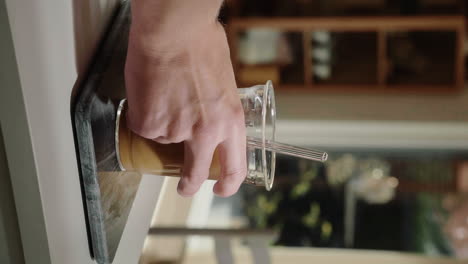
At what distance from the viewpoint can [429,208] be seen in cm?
209

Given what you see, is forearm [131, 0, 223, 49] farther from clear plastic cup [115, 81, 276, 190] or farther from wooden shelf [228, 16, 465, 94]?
wooden shelf [228, 16, 465, 94]

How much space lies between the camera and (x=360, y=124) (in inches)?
96.9

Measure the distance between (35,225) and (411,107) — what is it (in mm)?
2194

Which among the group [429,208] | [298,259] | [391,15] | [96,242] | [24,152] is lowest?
[429,208]

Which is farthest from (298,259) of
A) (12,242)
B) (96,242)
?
(12,242)

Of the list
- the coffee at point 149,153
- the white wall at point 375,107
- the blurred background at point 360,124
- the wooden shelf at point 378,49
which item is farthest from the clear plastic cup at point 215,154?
the wooden shelf at point 378,49

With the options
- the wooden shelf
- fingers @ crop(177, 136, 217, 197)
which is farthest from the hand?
the wooden shelf

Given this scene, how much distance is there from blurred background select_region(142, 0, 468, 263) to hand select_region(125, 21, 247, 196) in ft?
2.83

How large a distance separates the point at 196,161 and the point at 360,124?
6.44ft

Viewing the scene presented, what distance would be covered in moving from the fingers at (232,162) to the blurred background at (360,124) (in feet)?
2.70

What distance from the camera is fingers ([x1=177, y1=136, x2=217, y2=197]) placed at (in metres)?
0.54

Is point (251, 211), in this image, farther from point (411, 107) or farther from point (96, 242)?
point (96, 242)

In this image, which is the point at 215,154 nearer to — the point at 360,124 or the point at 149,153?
the point at 149,153

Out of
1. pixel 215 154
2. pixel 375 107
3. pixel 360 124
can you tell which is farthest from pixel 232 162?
pixel 375 107
